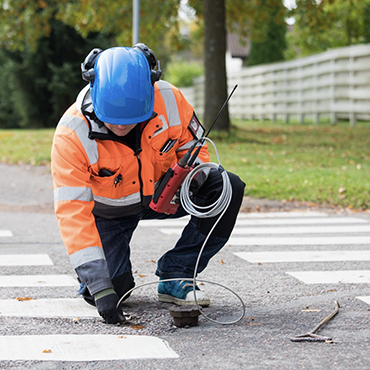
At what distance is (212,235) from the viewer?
395cm

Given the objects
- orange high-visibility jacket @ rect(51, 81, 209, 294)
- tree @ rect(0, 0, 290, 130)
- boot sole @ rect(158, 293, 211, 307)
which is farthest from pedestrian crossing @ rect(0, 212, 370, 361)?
tree @ rect(0, 0, 290, 130)

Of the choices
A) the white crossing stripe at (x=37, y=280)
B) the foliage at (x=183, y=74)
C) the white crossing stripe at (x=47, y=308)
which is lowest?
the foliage at (x=183, y=74)

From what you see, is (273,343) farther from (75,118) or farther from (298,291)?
(75,118)

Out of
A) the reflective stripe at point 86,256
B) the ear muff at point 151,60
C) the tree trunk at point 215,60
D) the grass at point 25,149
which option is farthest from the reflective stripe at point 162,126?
the tree trunk at point 215,60

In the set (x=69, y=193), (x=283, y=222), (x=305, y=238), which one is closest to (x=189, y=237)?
(x=69, y=193)

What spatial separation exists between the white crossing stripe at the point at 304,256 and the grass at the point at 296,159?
112 inches

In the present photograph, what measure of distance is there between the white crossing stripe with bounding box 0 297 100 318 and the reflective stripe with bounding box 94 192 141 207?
671mm

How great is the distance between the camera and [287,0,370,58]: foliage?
18359 millimetres

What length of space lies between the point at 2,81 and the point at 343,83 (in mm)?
16342

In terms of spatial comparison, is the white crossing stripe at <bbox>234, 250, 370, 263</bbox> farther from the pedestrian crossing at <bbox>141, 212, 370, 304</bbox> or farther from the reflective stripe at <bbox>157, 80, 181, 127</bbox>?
the reflective stripe at <bbox>157, 80, 181, 127</bbox>

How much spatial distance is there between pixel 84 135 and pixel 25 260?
2.33 m

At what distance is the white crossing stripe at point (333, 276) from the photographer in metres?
4.52

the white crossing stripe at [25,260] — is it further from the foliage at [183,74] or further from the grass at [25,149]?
the foliage at [183,74]

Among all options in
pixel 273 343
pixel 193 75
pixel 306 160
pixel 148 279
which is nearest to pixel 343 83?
pixel 306 160
